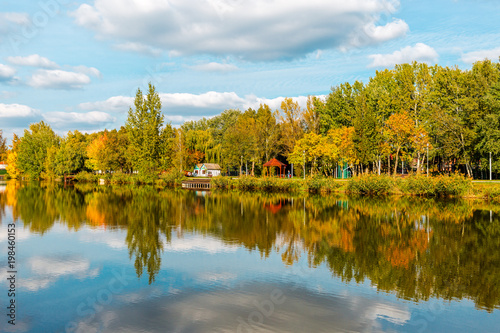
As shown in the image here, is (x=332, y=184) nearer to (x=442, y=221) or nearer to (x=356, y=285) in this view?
(x=442, y=221)

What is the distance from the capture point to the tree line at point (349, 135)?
56375mm

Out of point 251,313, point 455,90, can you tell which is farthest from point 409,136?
point 251,313

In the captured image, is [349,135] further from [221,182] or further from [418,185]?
[221,182]

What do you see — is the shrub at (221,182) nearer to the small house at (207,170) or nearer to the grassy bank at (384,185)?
the grassy bank at (384,185)

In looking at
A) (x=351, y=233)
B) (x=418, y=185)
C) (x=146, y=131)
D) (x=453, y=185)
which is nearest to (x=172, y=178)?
(x=146, y=131)

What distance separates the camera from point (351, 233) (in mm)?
23719

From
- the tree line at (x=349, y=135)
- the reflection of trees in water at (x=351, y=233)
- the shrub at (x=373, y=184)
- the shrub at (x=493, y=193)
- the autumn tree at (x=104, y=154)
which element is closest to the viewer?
the reflection of trees in water at (x=351, y=233)

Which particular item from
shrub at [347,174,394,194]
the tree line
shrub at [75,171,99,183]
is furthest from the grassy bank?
shrub at [75,171,99,183]

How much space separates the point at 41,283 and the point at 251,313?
28.0ft

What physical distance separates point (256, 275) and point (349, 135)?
51515mm

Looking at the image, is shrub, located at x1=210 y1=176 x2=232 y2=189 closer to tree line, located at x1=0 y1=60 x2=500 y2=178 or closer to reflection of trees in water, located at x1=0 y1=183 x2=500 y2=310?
tree line, located at x1=0 y1=60 x2=500 y2=178

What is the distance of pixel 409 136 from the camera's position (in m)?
60.1

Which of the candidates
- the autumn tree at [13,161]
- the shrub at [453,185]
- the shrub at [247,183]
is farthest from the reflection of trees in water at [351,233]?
the autumn tree at [13,161]

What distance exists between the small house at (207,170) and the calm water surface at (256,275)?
66.9 meters
